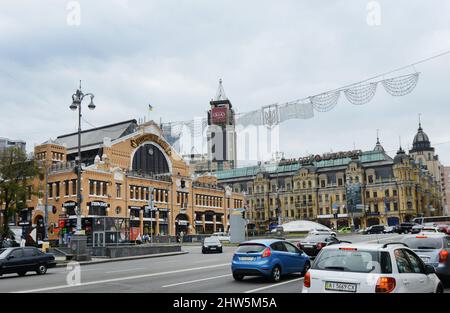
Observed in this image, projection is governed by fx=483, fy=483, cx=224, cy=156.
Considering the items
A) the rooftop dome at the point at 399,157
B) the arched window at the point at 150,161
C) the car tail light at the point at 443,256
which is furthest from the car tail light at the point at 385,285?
the rooftop dome at the point at 399,157

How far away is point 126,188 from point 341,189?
57.6 m

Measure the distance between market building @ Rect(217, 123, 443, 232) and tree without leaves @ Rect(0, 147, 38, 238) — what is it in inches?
2460

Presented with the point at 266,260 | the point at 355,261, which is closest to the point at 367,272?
the point at 355,261

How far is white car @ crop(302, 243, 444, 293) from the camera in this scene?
25.9 feet

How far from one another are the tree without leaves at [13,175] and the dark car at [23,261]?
69.9 feet

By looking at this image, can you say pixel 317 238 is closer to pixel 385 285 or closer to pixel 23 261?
pixel 23 261

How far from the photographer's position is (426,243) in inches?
584

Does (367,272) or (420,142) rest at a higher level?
(420,142)

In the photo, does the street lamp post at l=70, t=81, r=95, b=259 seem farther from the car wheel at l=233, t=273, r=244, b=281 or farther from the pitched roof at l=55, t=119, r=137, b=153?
the pitched roof at l=55, t=119, r=137, b=153

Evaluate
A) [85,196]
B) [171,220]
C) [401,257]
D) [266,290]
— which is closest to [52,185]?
[85,196]

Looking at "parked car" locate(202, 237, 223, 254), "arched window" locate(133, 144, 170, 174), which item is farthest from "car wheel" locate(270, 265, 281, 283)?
"arched window" locate(133, 144, 170, 174)

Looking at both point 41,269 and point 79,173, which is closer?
point 41,269

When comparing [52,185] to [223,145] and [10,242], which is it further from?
[223,145]

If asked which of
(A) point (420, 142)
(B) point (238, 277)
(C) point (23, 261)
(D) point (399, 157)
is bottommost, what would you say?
(B) point (238, 277)
